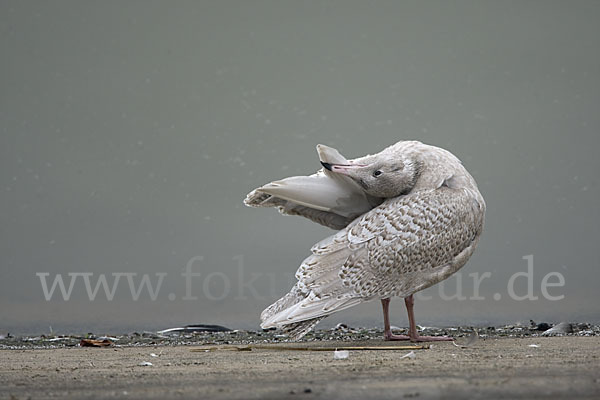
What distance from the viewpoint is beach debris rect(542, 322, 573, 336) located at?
588 cm

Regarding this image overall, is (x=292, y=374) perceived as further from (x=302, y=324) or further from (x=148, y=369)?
(x=302, y=324)

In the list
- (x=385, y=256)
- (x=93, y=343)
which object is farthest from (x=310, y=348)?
(x=93, y=343)

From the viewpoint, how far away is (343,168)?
4.84 meters

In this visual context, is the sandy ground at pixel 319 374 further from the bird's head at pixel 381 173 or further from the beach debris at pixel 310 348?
the bird's head at pixel 381 173

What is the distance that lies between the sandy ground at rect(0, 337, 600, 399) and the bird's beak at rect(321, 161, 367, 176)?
1.32 meters

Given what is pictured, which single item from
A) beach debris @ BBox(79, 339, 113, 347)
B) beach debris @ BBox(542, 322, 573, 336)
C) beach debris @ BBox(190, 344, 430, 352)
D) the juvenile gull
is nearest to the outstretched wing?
the juvenile gull

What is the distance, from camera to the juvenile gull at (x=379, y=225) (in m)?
4.58

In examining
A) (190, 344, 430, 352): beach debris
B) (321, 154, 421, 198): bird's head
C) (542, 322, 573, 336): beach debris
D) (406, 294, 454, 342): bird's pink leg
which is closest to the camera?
(190, 344, 430, 352): beach debris

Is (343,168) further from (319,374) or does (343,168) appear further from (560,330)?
(560,330)

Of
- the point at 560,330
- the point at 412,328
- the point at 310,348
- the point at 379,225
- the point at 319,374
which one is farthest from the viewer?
the point at 560,330

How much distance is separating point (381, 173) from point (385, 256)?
0.61 meters

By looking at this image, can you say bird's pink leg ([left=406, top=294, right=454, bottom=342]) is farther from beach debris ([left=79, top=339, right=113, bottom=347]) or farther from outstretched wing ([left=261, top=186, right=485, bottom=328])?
beach debris ([left=79, top=339, right=113, bottom=347])

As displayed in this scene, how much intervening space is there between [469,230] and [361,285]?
37.4 inches

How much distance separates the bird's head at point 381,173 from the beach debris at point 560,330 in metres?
2.05
